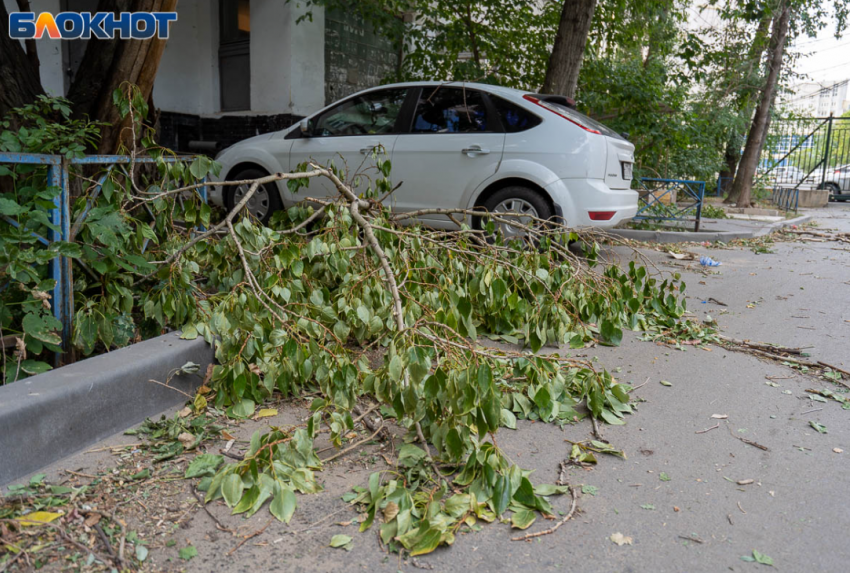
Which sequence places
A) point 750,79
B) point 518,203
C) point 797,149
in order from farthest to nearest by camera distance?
1. point 797,149
2. point 750,79
3. point 518,203

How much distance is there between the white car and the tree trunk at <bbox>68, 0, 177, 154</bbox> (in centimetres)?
228

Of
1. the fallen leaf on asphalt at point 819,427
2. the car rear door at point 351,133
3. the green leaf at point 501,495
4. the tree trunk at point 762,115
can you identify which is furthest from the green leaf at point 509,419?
the tree trunk at point 762,115

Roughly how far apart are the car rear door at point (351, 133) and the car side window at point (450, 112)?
271mm

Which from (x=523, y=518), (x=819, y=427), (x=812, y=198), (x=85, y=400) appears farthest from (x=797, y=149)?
(x=85, y=400)

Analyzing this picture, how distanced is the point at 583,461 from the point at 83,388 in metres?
2.04

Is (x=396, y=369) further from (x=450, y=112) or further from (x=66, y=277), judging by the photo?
(x=450, y=112)

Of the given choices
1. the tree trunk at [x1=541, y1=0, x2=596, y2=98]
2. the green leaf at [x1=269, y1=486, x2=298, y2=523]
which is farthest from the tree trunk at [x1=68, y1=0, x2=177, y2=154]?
the tree trunk at [x1=541, y1=0, x2=596, y2=98]

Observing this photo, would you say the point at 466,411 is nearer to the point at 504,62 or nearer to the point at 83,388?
the point at 83,388

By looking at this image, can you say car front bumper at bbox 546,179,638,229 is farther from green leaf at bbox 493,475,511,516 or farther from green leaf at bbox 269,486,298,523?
green leaf at bbox 269,486,298,523

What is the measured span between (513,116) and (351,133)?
1871 millimetres

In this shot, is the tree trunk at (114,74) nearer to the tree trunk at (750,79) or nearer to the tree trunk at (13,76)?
the tree trunk at (13,76)

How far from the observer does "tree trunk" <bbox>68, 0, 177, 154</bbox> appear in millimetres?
4066

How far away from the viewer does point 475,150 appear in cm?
661

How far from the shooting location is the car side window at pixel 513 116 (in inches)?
255
